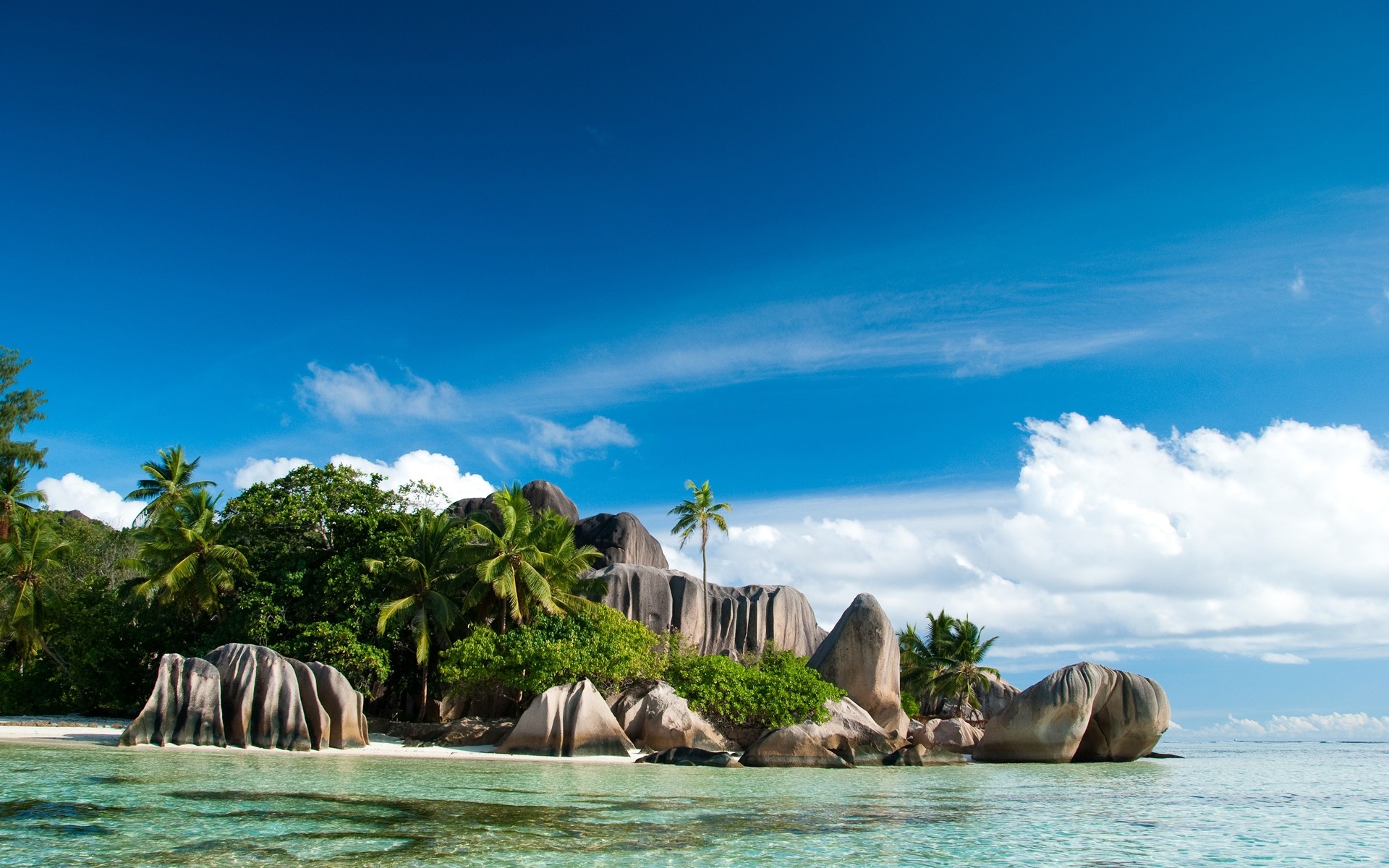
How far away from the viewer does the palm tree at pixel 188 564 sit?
2445cm

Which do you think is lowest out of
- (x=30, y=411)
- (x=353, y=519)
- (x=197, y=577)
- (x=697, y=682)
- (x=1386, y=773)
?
(x=1386, y=773)

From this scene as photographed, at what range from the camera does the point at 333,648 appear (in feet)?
75.8

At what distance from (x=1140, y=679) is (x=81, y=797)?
22224mm

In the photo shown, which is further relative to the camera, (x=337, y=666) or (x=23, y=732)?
(x=337, y=666)

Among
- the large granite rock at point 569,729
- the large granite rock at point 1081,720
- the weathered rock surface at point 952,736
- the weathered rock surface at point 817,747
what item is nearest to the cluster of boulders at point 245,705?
the large granite rock at point 569,729

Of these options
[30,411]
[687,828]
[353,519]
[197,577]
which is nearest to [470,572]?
[353,519]

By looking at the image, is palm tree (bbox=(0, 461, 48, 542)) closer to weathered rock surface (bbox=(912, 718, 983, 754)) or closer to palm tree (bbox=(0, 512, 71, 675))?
palm tree (bbox=(0, 512, 71, 675))

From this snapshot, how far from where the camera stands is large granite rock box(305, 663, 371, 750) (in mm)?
19422

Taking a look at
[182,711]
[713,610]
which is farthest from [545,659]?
[713,610]

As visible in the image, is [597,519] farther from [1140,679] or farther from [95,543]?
[1140,679]

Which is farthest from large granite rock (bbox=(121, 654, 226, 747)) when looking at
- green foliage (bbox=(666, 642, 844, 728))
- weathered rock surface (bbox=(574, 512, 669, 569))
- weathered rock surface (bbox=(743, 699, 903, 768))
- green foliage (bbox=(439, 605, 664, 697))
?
weathered rock surface (bbox=(574, 512, 669, 569))

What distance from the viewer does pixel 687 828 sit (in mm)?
8719

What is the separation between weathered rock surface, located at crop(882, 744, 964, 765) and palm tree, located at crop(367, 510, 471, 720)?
11.8m

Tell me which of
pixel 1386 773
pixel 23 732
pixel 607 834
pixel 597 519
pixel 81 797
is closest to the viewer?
pixel 607 834
